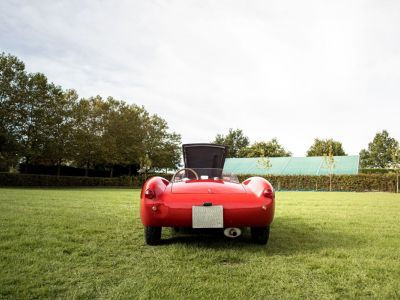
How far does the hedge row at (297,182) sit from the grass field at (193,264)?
2530 cm

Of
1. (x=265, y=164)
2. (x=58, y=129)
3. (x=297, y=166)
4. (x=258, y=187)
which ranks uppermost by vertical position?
(x=58, y=129)

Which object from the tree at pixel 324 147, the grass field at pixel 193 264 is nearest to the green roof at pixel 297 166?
the tree at pixel 324 147

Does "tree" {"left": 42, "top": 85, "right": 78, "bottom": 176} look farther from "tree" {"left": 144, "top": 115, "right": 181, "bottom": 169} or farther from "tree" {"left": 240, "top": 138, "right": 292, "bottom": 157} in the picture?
"tree" {"left": 240, "top": 138, "right": 292, "bottom": 157}

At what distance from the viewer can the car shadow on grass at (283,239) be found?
15.0 feet

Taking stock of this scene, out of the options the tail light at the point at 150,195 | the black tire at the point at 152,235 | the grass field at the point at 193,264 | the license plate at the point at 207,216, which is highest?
the tail light at the point at 150,195

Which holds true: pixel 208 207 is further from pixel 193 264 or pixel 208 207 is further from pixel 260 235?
pixel 260 235

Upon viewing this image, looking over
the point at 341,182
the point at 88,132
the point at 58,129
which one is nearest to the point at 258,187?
the point at 58,129

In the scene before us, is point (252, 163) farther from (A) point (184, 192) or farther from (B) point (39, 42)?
(A) point (184, 192)

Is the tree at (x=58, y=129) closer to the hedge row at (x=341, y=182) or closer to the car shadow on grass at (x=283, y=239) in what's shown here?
the hedge row at (x=341, y=182)

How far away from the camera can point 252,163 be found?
51.1 m

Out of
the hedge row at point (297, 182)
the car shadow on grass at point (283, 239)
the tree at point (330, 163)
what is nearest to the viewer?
the car shadow on grass at point (283, 239)

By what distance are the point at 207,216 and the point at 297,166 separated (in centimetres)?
4376

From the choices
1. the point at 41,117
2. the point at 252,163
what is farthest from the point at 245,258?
the point at 252,163

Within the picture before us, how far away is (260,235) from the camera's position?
A: 4684 millimetres
